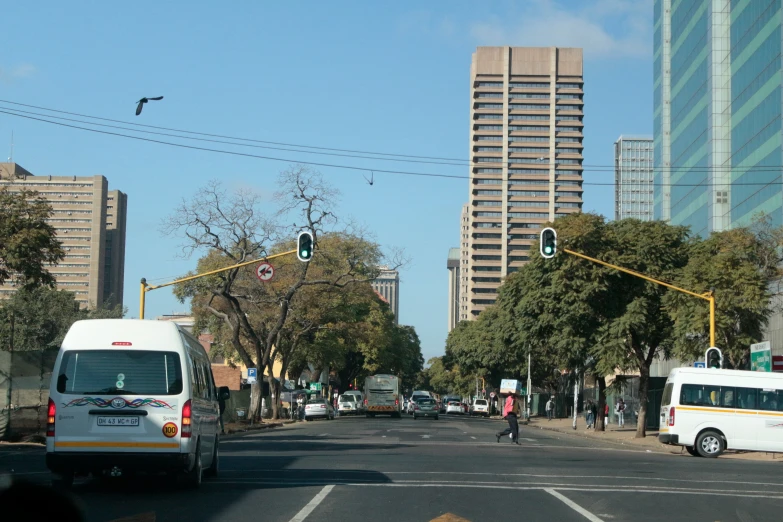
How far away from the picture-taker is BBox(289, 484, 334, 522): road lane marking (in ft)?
35.9

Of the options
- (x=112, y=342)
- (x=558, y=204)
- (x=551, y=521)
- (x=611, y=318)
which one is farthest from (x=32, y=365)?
(x=558, y=204)

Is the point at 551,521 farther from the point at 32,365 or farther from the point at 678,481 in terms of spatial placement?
the point at 32,365

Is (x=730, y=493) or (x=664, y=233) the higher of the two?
(x=664, y=233)

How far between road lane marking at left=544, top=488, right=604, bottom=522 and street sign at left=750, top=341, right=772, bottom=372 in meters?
15.2

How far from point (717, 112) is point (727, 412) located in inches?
2223

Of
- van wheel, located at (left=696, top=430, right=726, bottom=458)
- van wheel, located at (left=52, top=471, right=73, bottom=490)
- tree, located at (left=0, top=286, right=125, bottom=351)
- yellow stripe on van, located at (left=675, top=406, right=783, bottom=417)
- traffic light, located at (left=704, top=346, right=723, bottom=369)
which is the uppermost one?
tree, located at (left=0, top=286, right=125, bottom=351)

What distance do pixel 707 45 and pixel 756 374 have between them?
5949 cm

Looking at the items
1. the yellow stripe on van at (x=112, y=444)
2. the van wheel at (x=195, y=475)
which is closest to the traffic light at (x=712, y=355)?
the van wheel at (x=195, y=475)

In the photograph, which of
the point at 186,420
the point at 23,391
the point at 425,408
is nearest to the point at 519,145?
the point at 425,408

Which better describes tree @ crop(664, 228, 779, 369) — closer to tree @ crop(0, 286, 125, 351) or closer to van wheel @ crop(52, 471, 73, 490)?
van wheel @ crop(52, 471, 73, 490)

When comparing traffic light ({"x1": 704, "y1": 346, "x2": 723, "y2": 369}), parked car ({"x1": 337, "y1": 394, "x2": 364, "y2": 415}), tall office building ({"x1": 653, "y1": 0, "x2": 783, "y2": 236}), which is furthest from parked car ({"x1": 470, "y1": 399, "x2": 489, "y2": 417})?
traffic light ({"x1": 704, "y1": 346, "x2": 723, "y2": 369})

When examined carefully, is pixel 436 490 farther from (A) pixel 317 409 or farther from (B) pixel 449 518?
(A) pixel 317 409

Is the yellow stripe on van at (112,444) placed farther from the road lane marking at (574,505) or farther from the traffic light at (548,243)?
the traffic light at (548,243)

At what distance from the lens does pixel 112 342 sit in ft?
43.5
